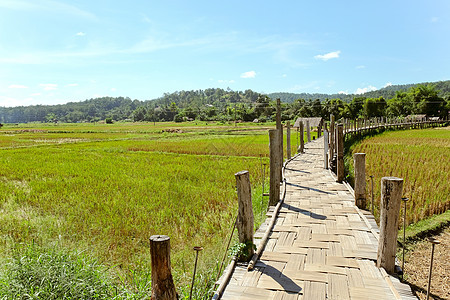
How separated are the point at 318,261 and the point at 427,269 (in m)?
2.66

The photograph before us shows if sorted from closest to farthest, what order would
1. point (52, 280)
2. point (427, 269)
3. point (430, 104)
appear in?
point (52, 280) → point (427, 269) → point (430, 104)

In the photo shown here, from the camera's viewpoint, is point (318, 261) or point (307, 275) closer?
point (307, 275)

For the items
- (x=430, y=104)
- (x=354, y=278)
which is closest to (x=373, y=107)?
(x=430, y=104)

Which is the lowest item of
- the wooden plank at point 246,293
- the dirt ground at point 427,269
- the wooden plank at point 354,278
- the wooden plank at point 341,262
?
the dirt ground at point 427,269

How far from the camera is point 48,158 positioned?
17297mm

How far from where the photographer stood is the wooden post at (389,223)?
11.6 feet

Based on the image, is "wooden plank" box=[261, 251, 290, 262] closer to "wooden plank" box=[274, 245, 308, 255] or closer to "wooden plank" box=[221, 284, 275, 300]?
"wooden plank" box=[274, 245, 308, 255]

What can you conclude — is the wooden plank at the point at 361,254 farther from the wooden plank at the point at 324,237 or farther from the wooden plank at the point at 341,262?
the wooden plank at the point at 324,237

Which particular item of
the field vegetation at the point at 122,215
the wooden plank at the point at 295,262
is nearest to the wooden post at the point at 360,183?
the field vegetation at the point at 122,215

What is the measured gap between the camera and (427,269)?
503 cm

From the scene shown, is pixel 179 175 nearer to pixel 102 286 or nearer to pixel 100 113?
pixel 102 286

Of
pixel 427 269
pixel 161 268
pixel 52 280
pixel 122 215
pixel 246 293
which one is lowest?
pixel 427 269

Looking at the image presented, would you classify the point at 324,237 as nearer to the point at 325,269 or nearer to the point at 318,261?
the point at 318,261

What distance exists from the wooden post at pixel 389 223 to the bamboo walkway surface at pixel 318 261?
0.16 meters
